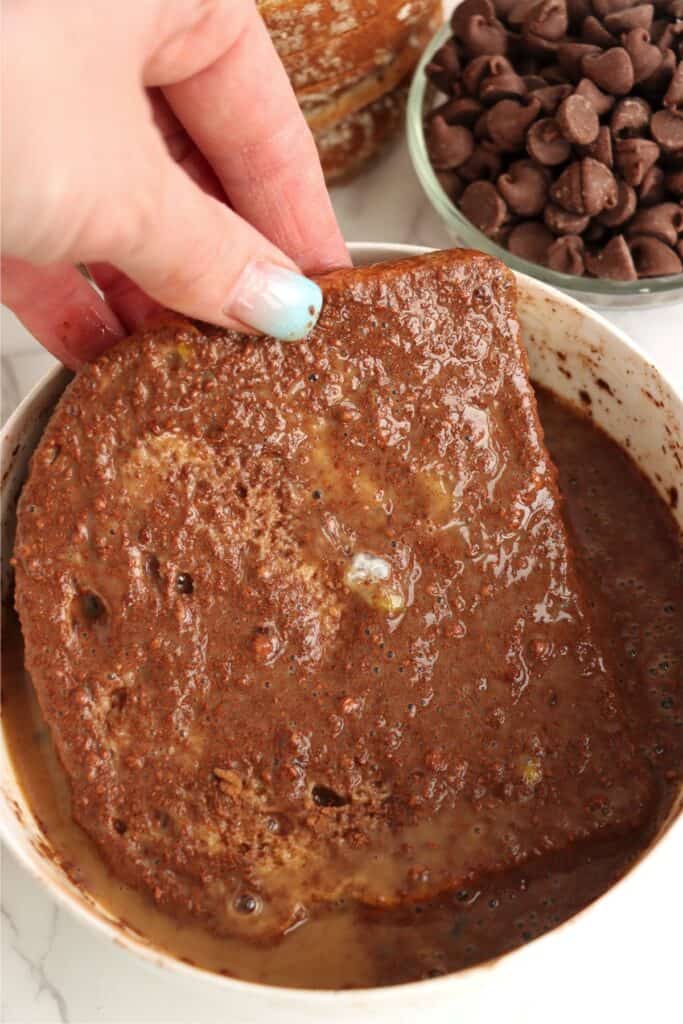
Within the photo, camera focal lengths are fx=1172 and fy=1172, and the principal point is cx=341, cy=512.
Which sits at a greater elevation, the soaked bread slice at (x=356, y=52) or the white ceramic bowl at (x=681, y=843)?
the soaked bread slice at (x=356, y=52)

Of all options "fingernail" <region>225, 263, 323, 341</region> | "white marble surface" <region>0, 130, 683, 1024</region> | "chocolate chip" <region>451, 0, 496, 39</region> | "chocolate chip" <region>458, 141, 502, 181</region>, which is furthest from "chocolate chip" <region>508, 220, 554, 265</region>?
"white marble surface" <region>0, 130, 683, 1024</region>

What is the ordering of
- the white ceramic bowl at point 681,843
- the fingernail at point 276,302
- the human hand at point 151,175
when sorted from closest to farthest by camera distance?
the human hand at point 151,175
the fingernail at point 276,302
the white ceramic bowl at point 681,843

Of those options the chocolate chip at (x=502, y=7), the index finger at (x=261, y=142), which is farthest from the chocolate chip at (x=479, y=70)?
the index finger at (x=261, y=142)

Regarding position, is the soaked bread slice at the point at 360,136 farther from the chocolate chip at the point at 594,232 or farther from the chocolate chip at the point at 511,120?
the chocolate chip at the point at 594,232

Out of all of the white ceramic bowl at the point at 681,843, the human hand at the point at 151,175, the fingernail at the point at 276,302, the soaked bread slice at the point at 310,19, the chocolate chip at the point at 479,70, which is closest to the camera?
the human hand at the point at 151,175

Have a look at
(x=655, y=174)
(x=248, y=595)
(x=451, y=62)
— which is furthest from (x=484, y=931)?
(x=451, y=62)

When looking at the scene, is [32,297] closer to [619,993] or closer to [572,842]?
Answer: [572,842]
